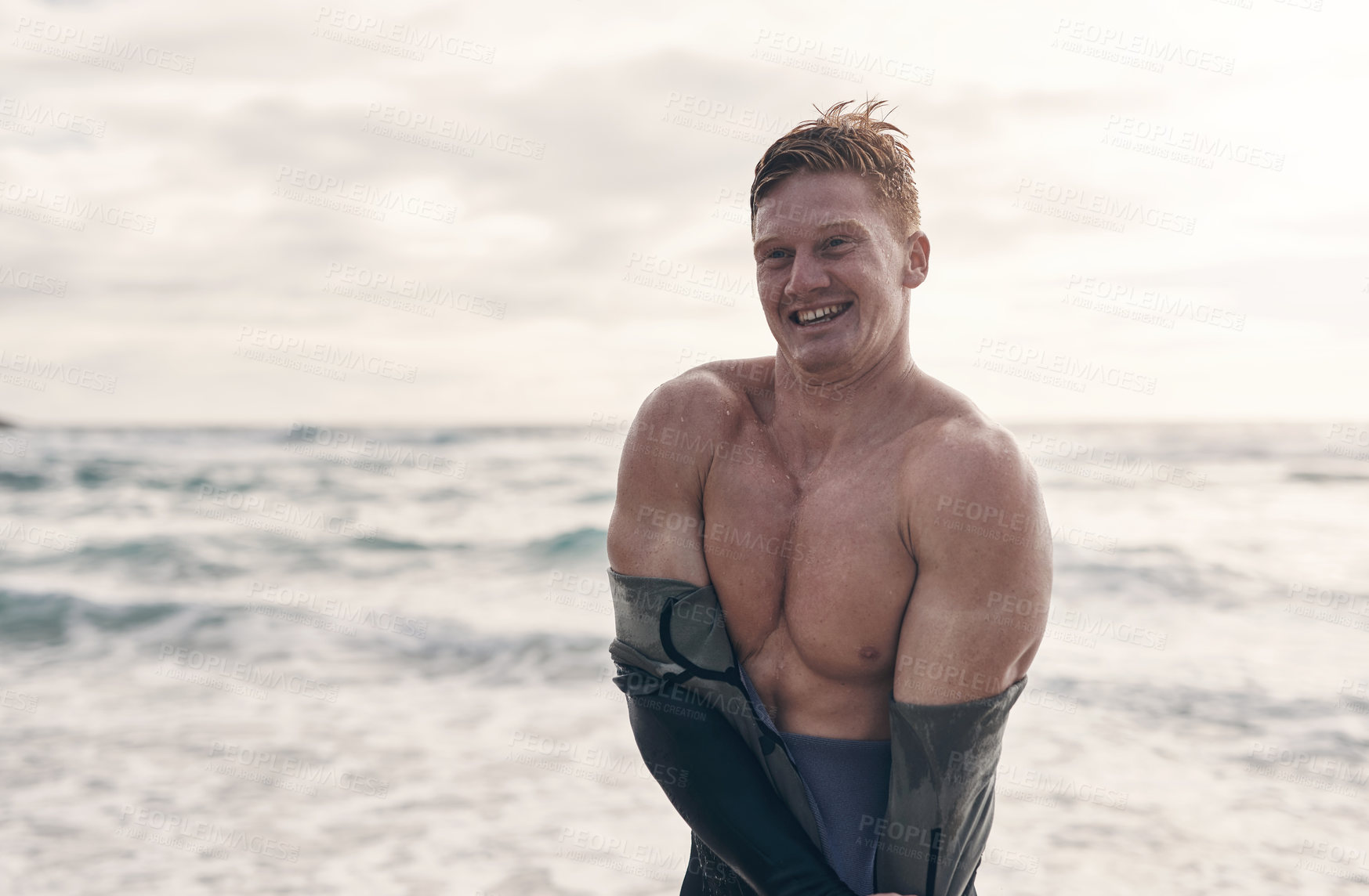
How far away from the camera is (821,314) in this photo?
1961 millimetres

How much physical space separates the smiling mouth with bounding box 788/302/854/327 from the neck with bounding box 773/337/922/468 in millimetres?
111

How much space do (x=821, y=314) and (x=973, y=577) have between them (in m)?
0.55

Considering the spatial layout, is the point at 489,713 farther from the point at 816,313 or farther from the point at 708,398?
the point at 816,313

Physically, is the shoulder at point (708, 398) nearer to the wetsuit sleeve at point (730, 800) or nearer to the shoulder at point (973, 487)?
the shoulder at point (973, 487)

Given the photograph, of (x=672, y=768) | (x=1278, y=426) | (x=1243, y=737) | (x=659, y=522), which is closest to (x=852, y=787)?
(x=672, y=768)

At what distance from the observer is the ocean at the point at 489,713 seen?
4914mm

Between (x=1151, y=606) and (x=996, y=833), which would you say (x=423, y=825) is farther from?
(x=1151, y=606)

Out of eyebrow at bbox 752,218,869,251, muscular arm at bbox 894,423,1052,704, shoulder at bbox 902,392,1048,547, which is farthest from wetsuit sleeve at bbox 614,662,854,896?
eyebrow at bbox 752,218,869,251

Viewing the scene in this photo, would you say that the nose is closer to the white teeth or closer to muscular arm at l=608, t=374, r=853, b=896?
the white teeth

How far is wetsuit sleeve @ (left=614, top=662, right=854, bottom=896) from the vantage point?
74.1 inches

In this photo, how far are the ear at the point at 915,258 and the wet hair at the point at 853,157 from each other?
2 centimetres

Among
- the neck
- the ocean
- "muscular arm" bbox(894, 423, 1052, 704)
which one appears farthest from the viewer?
the ocean

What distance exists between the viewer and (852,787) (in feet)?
6.45

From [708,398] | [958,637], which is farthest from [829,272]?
[958,637]
